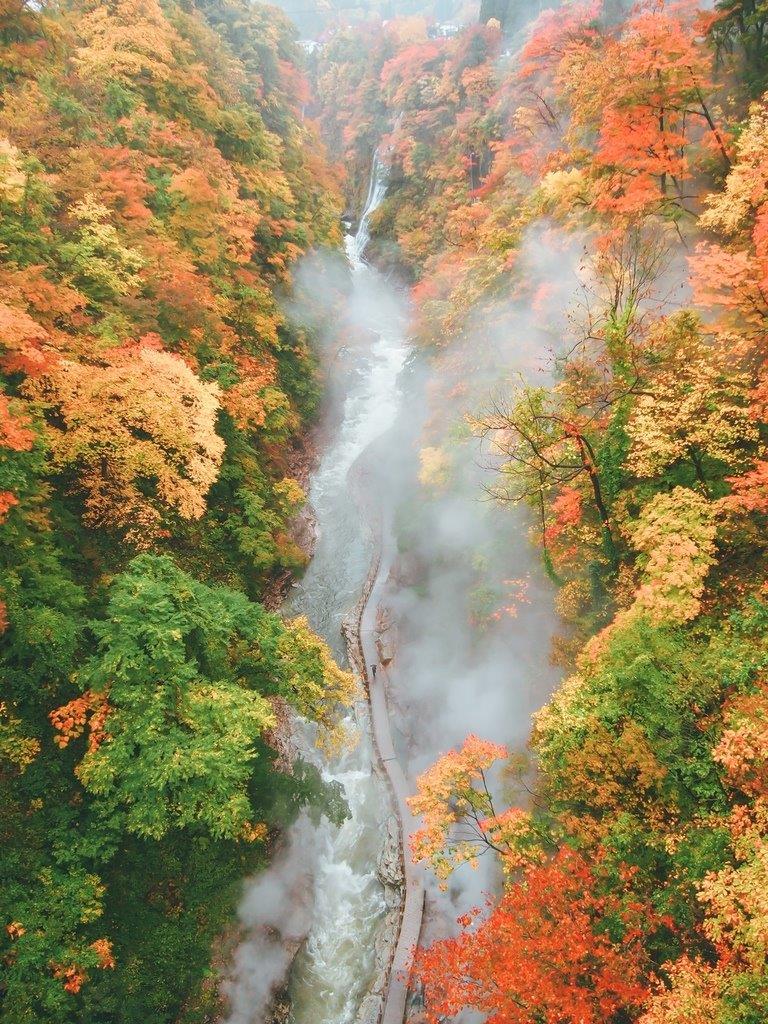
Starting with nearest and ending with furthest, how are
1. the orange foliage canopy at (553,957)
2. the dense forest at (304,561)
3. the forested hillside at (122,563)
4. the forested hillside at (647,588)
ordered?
1. the forested hillside at (647,588)
2. the orange foliage canopy at (553,957)
3. the dense forest at (304,561)
4. the forested hillside at (122,563)

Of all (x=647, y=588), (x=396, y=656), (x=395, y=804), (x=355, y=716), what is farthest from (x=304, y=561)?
(x=647, y=588)

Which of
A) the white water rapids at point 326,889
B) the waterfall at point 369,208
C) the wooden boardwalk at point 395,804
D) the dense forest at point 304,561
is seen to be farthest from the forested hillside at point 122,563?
the waterfall at point 369,208

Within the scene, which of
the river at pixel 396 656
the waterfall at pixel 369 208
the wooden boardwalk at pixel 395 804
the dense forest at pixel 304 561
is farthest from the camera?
the waterfall at pixel 369 208

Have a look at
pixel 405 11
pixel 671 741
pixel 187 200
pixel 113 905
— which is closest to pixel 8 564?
pixel 113 905

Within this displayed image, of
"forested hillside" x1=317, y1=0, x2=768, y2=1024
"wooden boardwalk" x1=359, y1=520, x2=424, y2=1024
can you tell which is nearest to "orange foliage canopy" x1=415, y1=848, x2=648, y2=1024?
"forested hillside" x1=317, y1=0, x2=768, y2=1024

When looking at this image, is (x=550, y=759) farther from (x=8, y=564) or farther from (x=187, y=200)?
(x=187, y=200)

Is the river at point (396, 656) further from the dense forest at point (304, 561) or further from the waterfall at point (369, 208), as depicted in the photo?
the waterfall at point (369, 208)

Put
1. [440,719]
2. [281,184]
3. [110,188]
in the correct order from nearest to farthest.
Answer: [110,188] → [440,719] → [281,184]
